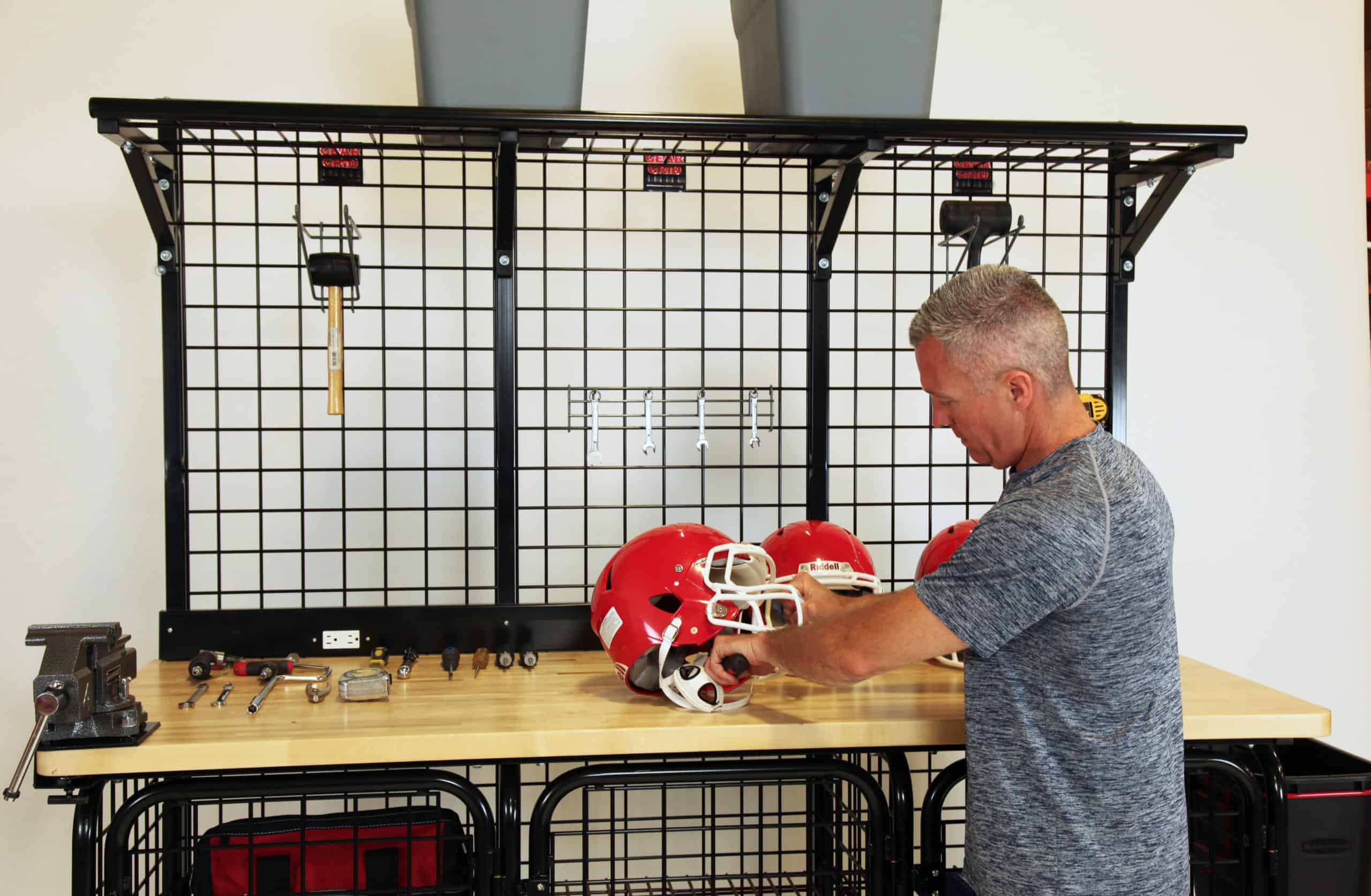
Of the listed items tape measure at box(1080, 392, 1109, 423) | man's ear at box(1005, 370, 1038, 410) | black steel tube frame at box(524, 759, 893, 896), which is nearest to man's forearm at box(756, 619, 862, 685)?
black steel tube frame at box(524, 759, 893, 896)

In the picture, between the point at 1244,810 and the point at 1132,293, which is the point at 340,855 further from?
the point at 1132,293

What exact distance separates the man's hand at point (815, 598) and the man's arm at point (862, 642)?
16 cm

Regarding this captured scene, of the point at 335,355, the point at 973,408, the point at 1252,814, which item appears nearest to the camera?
the point at 973,408

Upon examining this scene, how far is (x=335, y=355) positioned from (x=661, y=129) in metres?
Answer: 0.94

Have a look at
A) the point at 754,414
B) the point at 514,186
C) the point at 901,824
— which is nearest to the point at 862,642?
the point at 901,824

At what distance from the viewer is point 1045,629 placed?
175 centimetres

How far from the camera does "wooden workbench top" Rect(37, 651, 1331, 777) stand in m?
1.96

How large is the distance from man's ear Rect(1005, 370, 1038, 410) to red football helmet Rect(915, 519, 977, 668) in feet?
2.45

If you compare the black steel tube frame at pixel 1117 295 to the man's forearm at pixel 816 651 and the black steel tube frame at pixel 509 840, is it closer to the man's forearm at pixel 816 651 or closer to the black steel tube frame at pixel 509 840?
the man's forearm at pixel 816 651

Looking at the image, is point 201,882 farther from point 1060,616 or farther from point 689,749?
point 1060,616

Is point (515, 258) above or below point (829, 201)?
below

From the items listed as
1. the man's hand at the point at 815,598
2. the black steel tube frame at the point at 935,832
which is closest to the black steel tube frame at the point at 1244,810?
the black steel tube frame at the point at 935,832

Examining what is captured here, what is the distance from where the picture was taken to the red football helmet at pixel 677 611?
2.15m

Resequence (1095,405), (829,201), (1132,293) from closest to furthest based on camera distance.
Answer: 1. (1095,405)
2. (829,201)
3. (1132,293)
